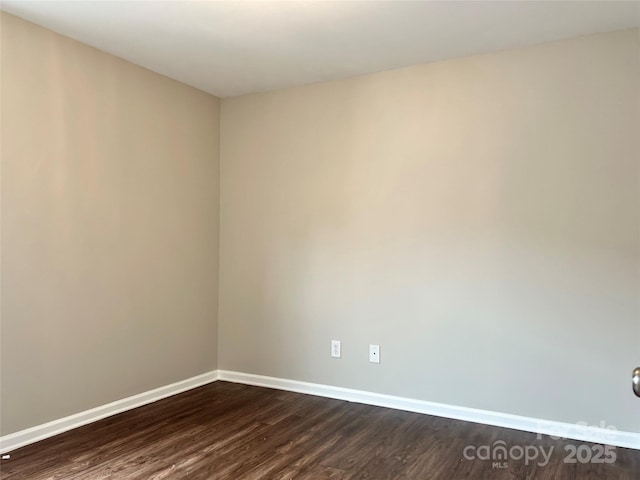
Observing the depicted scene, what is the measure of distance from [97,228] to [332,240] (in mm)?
1506

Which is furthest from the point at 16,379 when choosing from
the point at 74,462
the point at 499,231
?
the point at 499,231

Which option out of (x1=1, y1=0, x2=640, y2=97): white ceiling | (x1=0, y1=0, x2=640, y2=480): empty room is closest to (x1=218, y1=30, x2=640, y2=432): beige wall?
(x1=0, y1=0, x2=640, y2=480): empty room

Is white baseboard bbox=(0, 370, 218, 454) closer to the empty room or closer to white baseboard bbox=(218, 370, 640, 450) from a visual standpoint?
the empty room

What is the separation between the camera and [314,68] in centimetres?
326

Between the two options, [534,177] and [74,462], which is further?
[534,177]

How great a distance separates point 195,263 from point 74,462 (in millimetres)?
1627

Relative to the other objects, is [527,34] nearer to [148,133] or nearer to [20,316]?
[148,133]

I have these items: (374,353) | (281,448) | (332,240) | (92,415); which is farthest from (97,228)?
(374,353)

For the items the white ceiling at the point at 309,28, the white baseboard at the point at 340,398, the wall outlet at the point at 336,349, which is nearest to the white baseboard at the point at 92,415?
the white baseboard at the point at 340,398

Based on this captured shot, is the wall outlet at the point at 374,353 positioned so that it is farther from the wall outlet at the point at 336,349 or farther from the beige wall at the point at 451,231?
the wall outlet at the point at 336,349

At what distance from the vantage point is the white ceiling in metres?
2.41

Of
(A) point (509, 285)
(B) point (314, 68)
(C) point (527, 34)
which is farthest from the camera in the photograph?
(B) point (314, 68)

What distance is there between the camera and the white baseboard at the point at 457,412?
2639 mm

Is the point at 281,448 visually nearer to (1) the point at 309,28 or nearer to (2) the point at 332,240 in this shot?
(2) the point at 332,240
